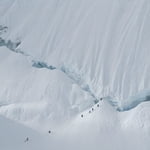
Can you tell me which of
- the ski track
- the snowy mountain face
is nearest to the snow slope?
the snowy mountain face

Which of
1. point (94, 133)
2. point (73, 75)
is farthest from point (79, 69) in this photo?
point (94, 133)

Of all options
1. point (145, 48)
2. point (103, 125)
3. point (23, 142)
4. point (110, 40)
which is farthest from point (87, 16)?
point (23, 142)

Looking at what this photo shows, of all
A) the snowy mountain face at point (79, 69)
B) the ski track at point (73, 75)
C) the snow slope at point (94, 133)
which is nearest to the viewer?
the snow slope at point (94, 133)

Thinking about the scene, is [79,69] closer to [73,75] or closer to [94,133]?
[73,75]

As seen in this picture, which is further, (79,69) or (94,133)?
(79,69)

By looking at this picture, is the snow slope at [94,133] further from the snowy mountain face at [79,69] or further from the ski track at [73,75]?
the ski track at [73,75]

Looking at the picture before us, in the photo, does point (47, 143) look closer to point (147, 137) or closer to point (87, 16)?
point (147, 137)

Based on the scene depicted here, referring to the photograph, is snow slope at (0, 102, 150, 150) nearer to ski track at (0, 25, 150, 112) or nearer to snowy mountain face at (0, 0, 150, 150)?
snowy mountain face at (0, 0, 150, 150)

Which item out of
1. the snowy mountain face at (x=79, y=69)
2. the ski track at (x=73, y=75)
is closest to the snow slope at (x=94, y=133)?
the snowy mountain face at (x=79, y=69)
